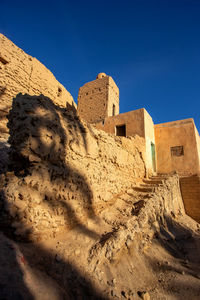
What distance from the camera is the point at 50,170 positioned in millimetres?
2873

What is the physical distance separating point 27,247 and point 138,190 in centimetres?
433

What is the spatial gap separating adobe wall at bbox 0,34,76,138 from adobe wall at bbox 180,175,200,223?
802 centimetres

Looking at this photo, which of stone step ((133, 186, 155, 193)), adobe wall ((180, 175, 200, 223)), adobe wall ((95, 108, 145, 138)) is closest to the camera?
stone step ((133, 186, 155, 193))

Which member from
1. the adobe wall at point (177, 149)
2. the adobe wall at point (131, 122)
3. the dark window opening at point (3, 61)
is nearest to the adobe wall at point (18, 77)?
the dark window opening at point (3, 61)

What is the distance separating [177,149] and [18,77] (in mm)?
9277

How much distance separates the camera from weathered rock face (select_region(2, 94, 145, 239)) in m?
2.41

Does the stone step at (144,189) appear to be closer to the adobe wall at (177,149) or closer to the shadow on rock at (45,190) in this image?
the shadow on rock at (45,190)

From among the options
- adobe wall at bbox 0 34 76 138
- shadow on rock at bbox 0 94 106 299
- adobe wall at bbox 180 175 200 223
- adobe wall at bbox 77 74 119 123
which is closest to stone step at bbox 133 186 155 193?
shadow on rock at bbox 0 94 106 299

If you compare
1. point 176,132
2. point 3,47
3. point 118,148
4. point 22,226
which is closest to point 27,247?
point 22,226

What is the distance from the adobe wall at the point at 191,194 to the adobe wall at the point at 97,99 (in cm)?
673

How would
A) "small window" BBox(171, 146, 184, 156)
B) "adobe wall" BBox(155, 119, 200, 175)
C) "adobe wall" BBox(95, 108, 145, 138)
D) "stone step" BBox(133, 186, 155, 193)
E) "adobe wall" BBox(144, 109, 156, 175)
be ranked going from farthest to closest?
"small window" BBox(171, 146, 184, 156) → "adobe wall" BBox(155, 119, 200, 175) → "adobe wall" BBox(95, 108, 145, 138) → "adobe wall" BBox(144, 109, 156, 175) → "stone step" BBox(133, 186, 155, 193)

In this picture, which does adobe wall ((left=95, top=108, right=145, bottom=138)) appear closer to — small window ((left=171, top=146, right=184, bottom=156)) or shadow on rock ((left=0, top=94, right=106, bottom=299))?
small window ((left=171, top=146, right=184, bottom=156))

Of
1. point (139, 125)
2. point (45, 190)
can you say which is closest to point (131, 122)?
point (139, 125)

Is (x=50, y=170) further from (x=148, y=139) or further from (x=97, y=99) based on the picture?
(x=97, y=99)
